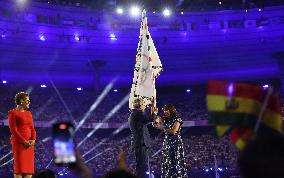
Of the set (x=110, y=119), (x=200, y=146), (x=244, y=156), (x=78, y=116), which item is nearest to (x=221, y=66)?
(x=200, y=146)

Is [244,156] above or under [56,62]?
under

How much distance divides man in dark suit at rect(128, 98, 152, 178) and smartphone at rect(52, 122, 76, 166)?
558cm

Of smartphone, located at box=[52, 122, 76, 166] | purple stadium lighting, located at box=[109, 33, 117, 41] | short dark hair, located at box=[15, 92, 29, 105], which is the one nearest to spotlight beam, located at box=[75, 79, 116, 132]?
purple stadium lighting, located at box=[109, 33, 117, 41]

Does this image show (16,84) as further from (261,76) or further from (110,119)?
(261,76)

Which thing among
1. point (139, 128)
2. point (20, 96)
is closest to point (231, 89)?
point (20, 96)

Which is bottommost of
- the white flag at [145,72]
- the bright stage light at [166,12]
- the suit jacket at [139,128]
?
the suit jacket at [139,128]

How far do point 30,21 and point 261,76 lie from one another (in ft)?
51.6

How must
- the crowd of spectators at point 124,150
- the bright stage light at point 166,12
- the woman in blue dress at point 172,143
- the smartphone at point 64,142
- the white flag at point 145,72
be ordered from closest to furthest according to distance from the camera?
1. the smartphone at point 64,142
2. the woman in blue dress at point 172,143
3. the white flag at point 145,72
4. the crowd of spectators at point 124,150
5. the bright stage light at point 166,12

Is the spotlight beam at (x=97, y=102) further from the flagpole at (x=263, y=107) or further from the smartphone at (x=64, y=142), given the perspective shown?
the flagpole at (x=263, y=107)

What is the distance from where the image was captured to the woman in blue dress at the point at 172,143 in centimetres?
763

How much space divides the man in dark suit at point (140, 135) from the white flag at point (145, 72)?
0.36 meters

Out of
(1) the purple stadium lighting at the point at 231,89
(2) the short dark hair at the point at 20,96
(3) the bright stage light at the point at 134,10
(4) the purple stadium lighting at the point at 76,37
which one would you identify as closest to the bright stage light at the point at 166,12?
(3) the bright stage light at the point at 134,10

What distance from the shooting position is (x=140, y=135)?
7816 mm

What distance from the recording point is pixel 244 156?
4.80 ft
